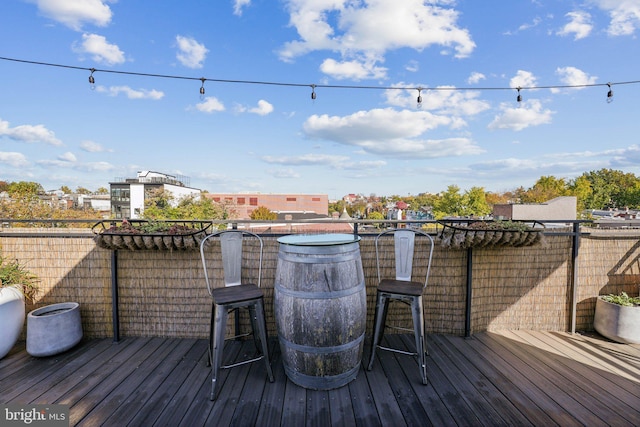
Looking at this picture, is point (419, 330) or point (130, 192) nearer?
point (419, 330)

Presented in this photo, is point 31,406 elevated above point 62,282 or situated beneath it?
situated beneath

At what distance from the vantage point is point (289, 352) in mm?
1693

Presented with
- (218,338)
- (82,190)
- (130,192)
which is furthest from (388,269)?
(82,190)

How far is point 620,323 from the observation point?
7.53ft

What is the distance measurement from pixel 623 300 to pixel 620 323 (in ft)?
0.78

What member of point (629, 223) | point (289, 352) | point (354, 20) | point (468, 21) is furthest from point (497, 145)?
point (289, 352)

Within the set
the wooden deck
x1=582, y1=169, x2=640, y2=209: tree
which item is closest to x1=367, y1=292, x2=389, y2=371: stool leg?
the wooden deck

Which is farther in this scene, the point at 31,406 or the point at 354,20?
the point at 354,20

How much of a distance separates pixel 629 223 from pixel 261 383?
3108 millimetres

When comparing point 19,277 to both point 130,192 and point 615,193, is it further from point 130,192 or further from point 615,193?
point 615,193

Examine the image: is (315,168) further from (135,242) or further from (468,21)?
(135,242)

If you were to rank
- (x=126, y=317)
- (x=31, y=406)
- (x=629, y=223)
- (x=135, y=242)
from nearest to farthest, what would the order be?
(x=31, y=406) < (x=135, y=242) < (x=629, y=223) < (x=126, y=317)

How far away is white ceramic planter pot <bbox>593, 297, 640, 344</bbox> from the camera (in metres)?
2.27

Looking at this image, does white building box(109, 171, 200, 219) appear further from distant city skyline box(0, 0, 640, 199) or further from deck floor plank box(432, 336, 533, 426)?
deck floor plank box(432, 336, 533, 426)
